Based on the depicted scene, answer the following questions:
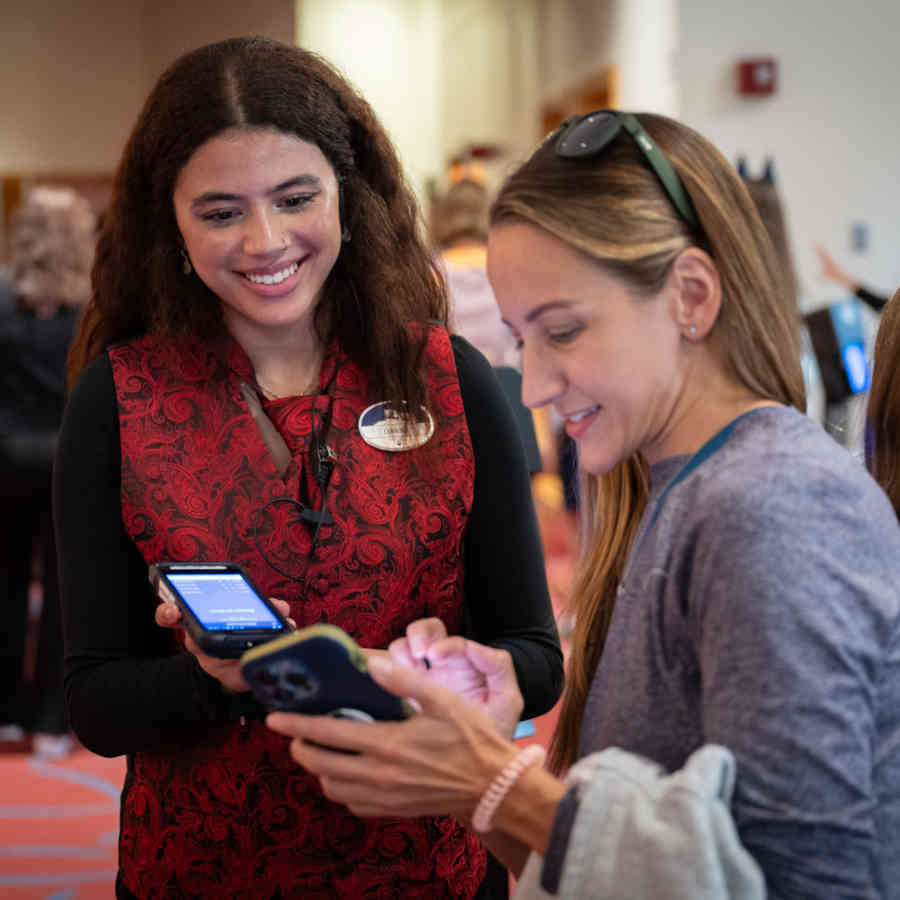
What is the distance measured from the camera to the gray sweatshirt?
87 cm

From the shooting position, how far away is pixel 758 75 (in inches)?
253

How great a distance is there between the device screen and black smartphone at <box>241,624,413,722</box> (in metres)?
0.21

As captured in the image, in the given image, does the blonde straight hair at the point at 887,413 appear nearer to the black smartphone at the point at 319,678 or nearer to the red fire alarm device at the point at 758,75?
the black smartphone at the point at 319,678

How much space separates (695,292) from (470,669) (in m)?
0.46

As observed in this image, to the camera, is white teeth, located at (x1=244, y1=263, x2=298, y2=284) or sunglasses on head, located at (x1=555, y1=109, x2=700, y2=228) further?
white teeth, located at (x1=244, y1=263, x2=298, y2=284)

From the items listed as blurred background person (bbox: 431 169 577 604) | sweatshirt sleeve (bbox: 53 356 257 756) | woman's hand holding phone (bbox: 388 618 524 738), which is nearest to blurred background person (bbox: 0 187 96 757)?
blurred background person (bbox: 431 169 577 604)

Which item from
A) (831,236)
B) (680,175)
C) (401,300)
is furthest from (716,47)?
(680,175)

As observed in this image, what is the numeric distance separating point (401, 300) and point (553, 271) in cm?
59

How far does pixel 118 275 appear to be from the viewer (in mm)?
1624

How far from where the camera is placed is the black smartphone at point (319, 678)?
0.94 metres

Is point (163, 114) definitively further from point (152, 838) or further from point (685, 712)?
point (685, 712)

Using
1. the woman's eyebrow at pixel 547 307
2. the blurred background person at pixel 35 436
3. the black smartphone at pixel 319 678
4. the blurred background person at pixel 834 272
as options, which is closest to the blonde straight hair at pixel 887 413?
the woman's eyebrow at pixel 547 307

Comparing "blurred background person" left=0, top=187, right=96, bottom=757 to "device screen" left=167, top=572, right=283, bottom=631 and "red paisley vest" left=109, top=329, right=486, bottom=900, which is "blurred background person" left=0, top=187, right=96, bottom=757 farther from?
"device screen" left=167, top=572, right=283, bottom=631

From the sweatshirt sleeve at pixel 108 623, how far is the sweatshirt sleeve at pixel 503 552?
0.33 meters
